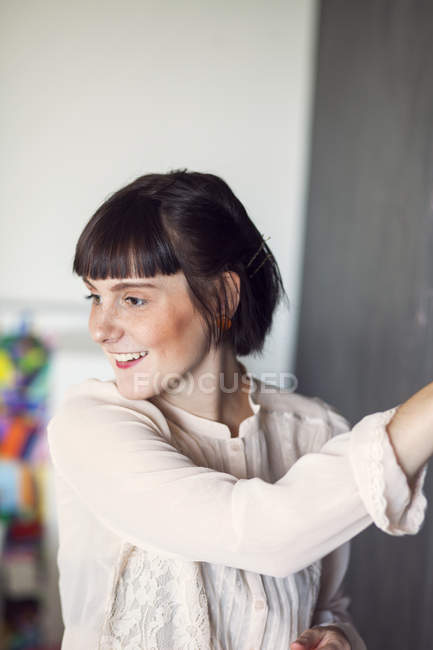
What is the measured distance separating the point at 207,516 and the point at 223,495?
28 millimetres

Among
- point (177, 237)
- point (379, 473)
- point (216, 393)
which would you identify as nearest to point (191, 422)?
point (216, 393)

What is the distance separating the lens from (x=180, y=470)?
28.9 inches

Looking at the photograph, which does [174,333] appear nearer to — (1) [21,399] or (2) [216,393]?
(2) [216,393]

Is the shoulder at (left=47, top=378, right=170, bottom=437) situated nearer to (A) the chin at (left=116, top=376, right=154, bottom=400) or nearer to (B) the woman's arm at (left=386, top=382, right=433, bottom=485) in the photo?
(A) the chin at (left=116, top=376, right=154, bottom=400)

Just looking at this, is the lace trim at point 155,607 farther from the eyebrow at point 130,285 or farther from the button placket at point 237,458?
the eyebrow at point 130,285

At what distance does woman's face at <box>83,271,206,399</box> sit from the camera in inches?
32.8

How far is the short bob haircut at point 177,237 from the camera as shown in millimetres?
818

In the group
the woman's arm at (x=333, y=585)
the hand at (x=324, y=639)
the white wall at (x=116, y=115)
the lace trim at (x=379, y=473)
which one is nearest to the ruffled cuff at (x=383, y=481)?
the lace trim at (x=379, y=473)

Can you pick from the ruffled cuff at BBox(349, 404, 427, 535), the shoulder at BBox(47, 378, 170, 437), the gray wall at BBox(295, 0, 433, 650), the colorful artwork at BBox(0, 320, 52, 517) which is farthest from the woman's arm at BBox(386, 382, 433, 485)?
the colorful artwork at BBox(0, 320, 52, 517)

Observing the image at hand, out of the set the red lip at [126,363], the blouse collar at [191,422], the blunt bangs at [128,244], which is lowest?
the blouse collar at [191,422]

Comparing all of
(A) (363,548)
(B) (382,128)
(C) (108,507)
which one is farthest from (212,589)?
(B) (382,128)

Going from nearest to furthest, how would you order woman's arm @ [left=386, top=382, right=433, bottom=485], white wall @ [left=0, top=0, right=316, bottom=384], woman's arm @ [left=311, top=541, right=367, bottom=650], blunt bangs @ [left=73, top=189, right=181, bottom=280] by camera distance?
woman's arm @ [left=386, top=382, right=433, bottom=485] → blunt bangs @ [left=73, top=189, right=181, bottom=280] → woman's arm @ [left=311, top=541, right=367, bottom=650] → white wall @ [left=0, top=0, right=316, bottom=384]

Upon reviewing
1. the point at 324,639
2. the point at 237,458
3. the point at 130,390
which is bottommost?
the point at 324,639

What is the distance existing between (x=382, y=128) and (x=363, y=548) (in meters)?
1.11
